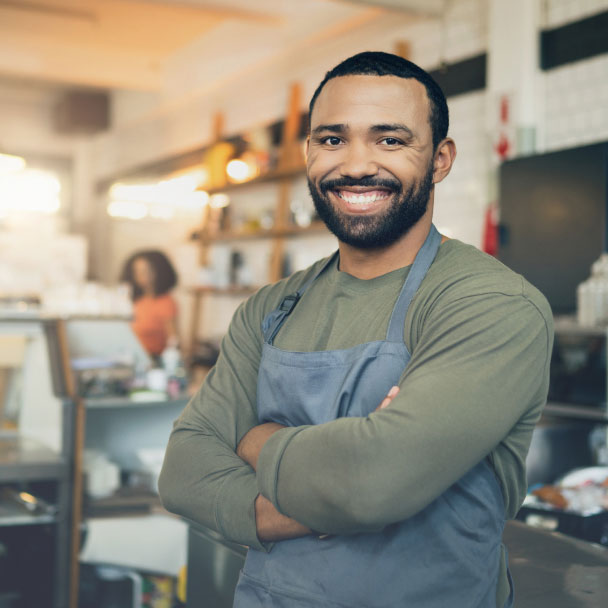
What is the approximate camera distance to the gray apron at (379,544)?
1149 mm

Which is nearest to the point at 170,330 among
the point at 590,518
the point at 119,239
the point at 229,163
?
the point at 229,163

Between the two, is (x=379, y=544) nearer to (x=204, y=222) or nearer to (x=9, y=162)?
(x=9, y=162)

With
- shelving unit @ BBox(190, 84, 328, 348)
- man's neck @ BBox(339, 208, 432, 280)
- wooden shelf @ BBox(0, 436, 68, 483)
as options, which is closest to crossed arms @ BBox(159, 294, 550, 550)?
man's neck @ BBox(339, 208, 432, 280)

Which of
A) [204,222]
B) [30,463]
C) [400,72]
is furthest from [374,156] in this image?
[204,222]

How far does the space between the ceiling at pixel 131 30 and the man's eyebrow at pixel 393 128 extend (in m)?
4.60

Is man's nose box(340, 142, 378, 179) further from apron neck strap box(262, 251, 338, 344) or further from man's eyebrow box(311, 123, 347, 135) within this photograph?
apron neck strap box(262, 251, 338, 344)

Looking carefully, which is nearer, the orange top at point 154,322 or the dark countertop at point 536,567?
the dark countertop at point 536,567

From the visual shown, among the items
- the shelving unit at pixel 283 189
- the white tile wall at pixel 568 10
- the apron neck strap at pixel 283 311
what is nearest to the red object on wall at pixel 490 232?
the white tile wall at pixel 568 10

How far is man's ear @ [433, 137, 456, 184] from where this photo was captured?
53.7 inches

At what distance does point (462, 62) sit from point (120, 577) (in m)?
3.55

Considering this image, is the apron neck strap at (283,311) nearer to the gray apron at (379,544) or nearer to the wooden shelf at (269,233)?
A: the gray apron at (379,544)

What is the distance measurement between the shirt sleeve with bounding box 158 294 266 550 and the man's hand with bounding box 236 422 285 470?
0.01 m

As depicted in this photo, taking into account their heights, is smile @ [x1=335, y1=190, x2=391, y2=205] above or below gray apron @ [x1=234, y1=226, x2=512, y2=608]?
above

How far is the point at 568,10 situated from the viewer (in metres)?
4.26
